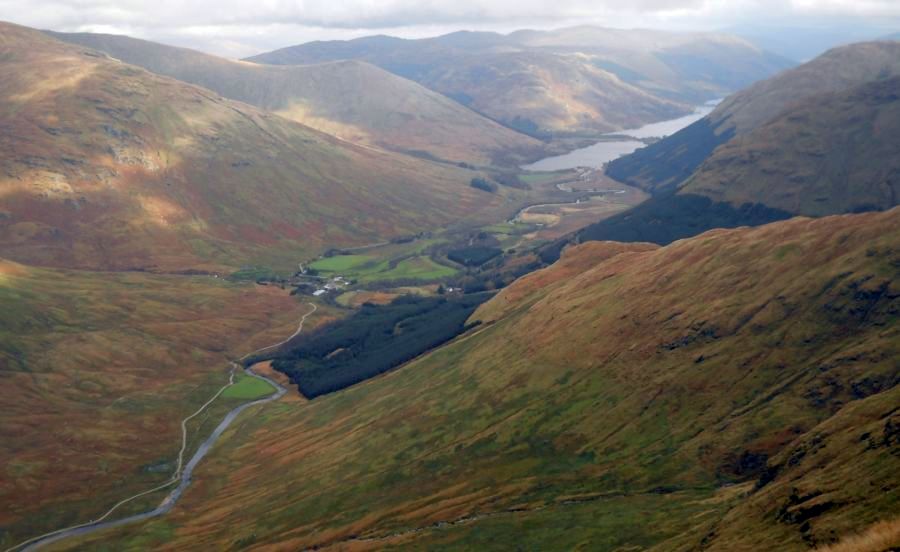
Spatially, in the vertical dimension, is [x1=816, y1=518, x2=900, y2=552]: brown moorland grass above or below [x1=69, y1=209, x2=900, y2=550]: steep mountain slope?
above

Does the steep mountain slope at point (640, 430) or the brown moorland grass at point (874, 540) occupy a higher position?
the brown moorland grass at point (874, 540)

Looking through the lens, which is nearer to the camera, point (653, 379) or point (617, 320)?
point (653, 379)

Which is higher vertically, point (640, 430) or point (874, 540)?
point (874, 540)

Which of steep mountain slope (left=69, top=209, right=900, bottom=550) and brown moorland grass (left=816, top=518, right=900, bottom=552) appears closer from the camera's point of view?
brown moorland grass (left=816, top=518, right=900, bottom=552)

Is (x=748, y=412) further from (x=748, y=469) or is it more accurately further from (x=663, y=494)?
(x=663, y=494)

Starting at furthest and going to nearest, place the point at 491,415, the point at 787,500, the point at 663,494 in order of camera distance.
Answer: the point at 491,415, the point at 663,494, the point at 787,500

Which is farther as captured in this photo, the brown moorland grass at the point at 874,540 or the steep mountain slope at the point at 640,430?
the steep mountain slope at the point at 640,430

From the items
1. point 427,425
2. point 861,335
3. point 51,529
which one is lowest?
point 51,529

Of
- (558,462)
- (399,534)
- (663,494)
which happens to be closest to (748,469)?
(663,494)
